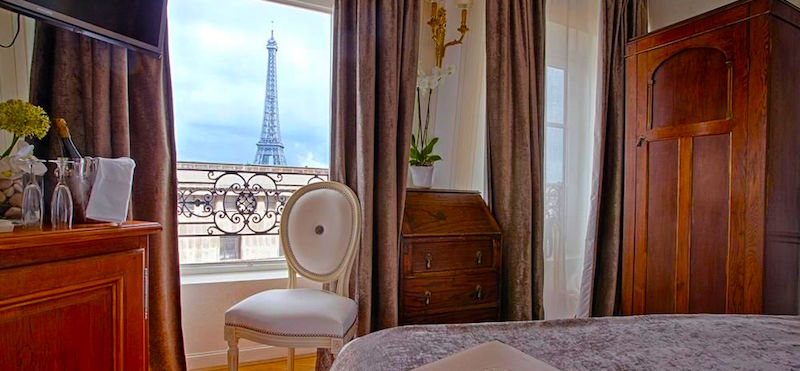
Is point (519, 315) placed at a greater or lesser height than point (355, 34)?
lesser

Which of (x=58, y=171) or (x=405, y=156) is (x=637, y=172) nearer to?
(x=405, y=156)

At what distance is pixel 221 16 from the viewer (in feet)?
7.55

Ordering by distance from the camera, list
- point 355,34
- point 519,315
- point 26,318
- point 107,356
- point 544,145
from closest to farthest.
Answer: point 26,318
point 107,356
point 355,34
point 519,315
point 544,145

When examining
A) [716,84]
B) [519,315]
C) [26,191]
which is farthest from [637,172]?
[26,191]

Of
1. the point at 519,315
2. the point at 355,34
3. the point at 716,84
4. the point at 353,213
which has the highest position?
the point at 355,34

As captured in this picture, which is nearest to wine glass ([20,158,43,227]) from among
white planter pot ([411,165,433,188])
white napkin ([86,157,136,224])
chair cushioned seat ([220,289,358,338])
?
white napkin ([86,157,136,224])

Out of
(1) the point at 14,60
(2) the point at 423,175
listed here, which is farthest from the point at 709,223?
(1) the point at 14,60

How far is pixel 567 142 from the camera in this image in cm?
278

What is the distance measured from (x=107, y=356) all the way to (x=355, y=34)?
1.71m

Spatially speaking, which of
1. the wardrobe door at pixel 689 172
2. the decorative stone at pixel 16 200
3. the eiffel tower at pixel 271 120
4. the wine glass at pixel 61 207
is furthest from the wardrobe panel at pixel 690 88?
the decorative stone at pixel 16 200

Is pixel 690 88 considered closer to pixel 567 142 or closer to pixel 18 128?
pixel 567 142

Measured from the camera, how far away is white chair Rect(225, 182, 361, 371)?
5.20 ft

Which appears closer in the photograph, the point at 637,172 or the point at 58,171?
the point at 58,171

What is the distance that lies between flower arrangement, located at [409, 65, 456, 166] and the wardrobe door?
3.51 ft
